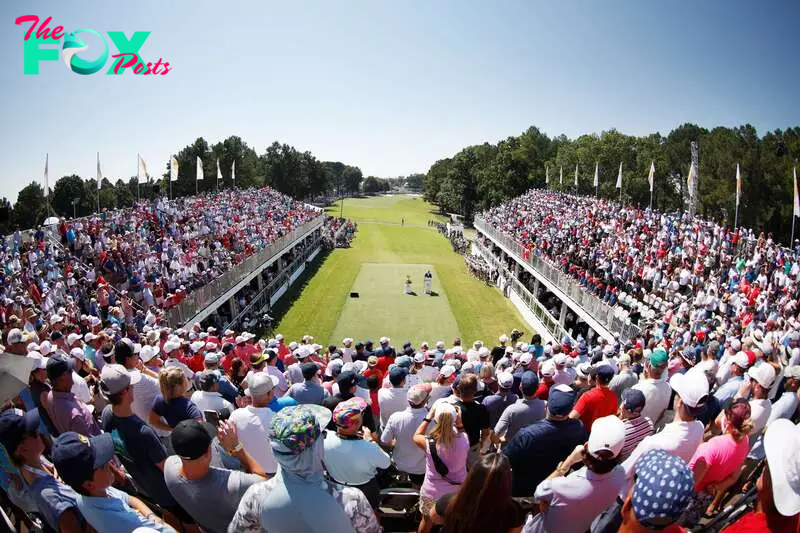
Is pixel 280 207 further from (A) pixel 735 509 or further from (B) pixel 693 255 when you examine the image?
(A) pixel 735 509

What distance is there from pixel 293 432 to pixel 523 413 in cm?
319

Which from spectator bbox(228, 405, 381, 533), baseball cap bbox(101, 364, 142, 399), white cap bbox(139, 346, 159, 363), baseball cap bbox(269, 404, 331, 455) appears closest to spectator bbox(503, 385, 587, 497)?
spectator bbox(228, 405, 381, 533)

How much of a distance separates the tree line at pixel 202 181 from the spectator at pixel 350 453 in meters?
76.0

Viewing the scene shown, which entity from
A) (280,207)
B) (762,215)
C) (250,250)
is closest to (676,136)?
(762,215)

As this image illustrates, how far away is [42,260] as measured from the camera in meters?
14.8

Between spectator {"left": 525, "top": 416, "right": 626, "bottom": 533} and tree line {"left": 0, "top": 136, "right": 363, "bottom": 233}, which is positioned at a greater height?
tree line {"left": 0, "top": 136, "right": 363, "bottom": 233}

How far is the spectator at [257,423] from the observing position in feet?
14.7

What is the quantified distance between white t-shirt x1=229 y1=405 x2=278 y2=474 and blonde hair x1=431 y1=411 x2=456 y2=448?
1.66 meters

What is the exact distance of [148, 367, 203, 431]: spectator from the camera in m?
4.51

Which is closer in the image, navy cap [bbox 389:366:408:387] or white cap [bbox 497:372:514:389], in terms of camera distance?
white cap [bbox 497:372:514:389]

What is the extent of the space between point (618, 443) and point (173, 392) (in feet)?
12.8

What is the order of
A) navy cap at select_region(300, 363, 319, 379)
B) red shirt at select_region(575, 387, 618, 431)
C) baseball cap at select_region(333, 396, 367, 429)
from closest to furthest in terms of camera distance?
1. baseball cap at select_region(333, 396, 367, 429)
2. red shirt at select_region(575, 387, 618, 431)
3. navy cap at select_region(300, 363, 319, 379)

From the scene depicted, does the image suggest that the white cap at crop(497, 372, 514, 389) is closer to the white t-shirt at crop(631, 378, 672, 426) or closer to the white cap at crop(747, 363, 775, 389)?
the white t-shirt at crop(631, 378, 672, 426)

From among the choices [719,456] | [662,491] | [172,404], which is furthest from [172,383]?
[719,456]
